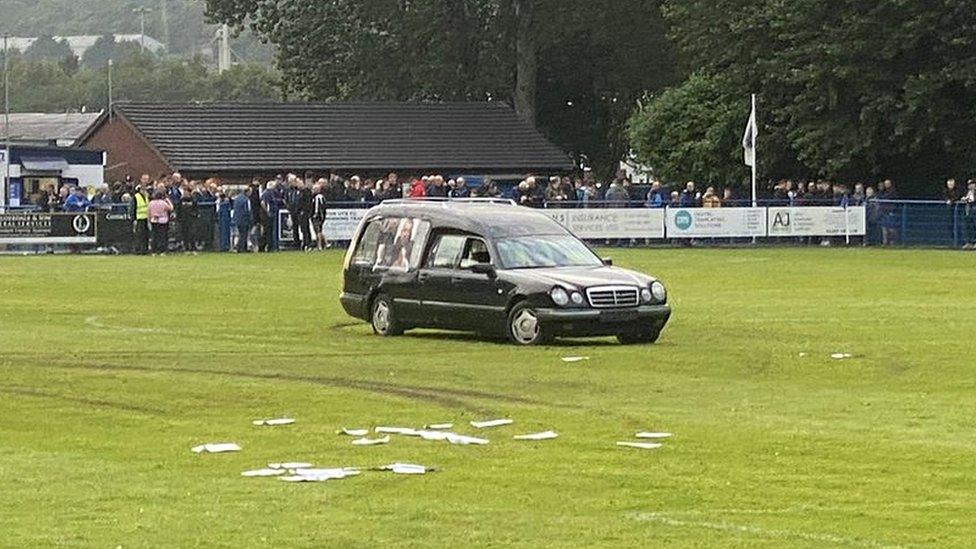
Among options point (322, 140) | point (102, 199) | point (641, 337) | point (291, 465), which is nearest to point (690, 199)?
point (102, 199)

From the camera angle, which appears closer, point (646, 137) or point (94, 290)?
point (94, 290)

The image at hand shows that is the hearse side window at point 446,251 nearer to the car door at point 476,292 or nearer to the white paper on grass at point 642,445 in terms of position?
the car door at point 476,292

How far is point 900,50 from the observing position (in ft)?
204

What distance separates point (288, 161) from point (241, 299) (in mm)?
39386

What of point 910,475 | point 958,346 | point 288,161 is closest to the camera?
point 910,475

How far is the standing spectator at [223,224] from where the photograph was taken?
184 ft

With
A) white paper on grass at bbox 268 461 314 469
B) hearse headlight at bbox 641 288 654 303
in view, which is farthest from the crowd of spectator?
white paper on grass at bbox 268 461 314 469

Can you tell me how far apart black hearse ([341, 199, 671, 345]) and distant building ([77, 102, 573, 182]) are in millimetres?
45336

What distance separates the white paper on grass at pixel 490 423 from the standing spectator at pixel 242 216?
37.3m

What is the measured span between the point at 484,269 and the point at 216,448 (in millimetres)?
11247

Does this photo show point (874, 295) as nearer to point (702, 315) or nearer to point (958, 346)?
point (702, 315)

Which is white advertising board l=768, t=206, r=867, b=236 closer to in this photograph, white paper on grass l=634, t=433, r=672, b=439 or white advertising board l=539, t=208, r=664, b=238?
white advertising board l=539, t=208, r=664, b=238

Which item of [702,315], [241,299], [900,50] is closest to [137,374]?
[702,315]

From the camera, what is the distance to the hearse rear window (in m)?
27.9
